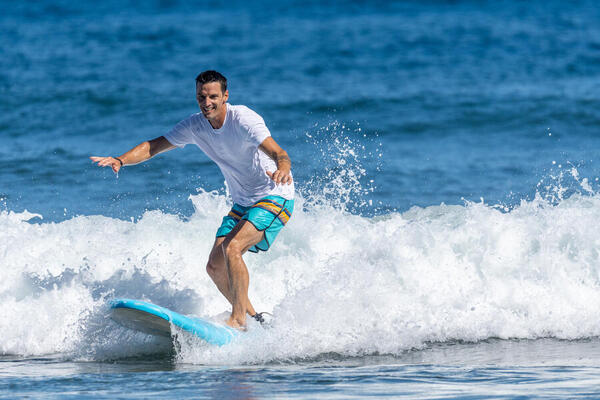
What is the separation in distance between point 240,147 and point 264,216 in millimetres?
548

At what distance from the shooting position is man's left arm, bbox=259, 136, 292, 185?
5.83 metres

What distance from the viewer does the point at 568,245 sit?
8.34m

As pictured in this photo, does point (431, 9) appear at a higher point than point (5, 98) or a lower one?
higher

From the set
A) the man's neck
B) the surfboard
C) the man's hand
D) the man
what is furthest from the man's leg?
the man's hand

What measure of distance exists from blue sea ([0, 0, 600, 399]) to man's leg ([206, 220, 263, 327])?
0.23 metres

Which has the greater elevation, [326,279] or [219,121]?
[219,121]

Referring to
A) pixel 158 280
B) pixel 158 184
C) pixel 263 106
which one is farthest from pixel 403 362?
pixel 263 106

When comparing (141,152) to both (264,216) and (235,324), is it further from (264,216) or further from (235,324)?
(235,324)

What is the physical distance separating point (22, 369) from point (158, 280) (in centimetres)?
167

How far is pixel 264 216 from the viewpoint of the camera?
6293mm

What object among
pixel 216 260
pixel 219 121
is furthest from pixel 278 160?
pixel 216 260

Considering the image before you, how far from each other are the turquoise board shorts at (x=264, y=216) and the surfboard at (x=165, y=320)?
0.70 m

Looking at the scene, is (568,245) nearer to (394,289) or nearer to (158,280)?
(394,289)

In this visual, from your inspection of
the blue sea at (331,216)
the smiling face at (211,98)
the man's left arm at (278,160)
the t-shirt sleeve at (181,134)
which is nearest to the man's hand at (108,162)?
the t-shirt sleeve at (181,134)
